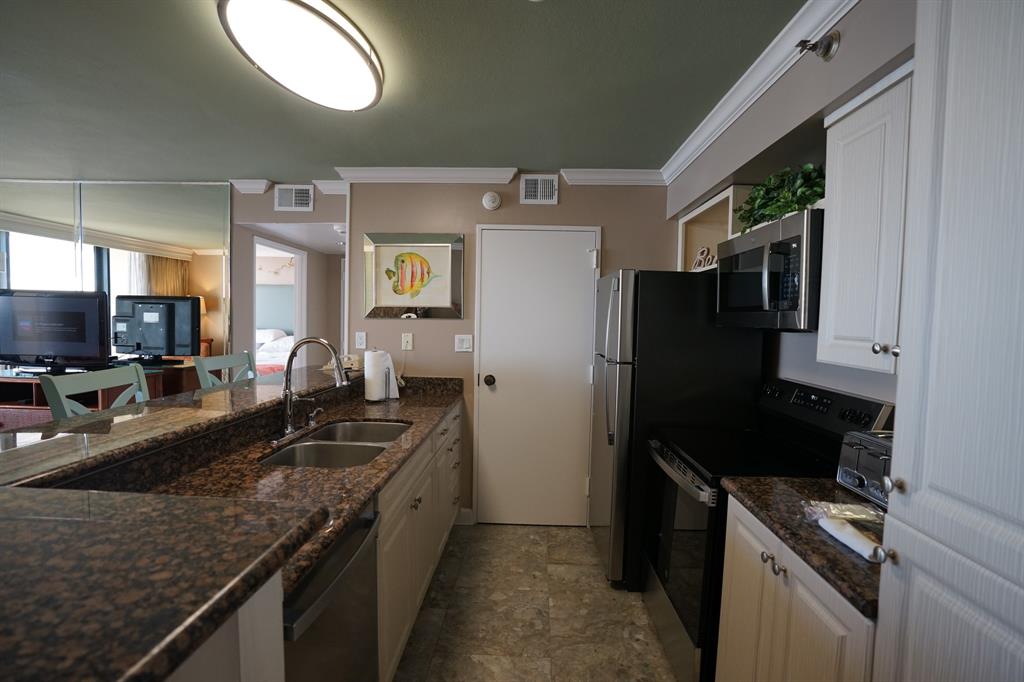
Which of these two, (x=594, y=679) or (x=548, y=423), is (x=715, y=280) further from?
(x=594, y=679)

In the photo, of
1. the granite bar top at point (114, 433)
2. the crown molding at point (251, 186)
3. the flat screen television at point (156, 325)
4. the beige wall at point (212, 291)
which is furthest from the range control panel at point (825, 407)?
the flat screen television at point (156, 325)

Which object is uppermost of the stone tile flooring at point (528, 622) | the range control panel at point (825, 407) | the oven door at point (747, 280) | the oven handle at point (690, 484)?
the oven door at point (747, 280)

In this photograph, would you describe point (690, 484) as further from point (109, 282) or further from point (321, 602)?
point (109, 282)

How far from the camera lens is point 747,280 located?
1601 millimetres

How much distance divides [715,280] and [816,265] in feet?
2.26

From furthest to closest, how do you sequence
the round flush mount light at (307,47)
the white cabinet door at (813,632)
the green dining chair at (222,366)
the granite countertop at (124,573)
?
the green dining chair at (222,366) → the round flush mount light at (307,47) → the white cabinet door at (813,632) → the granite countertop at (124,573)

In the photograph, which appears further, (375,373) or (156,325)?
(156,325)

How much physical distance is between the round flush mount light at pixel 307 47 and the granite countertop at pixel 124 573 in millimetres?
1323

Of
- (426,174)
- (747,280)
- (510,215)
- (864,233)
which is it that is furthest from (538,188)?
(864,233)

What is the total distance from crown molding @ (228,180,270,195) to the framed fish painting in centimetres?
91

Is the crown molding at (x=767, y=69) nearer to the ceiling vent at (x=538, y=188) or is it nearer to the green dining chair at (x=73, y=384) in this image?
the ceiling vent at (x=538, y=188)

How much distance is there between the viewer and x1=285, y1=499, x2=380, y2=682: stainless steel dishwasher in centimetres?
82

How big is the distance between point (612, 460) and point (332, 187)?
2.62 meters

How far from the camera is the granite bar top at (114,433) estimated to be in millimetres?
890
